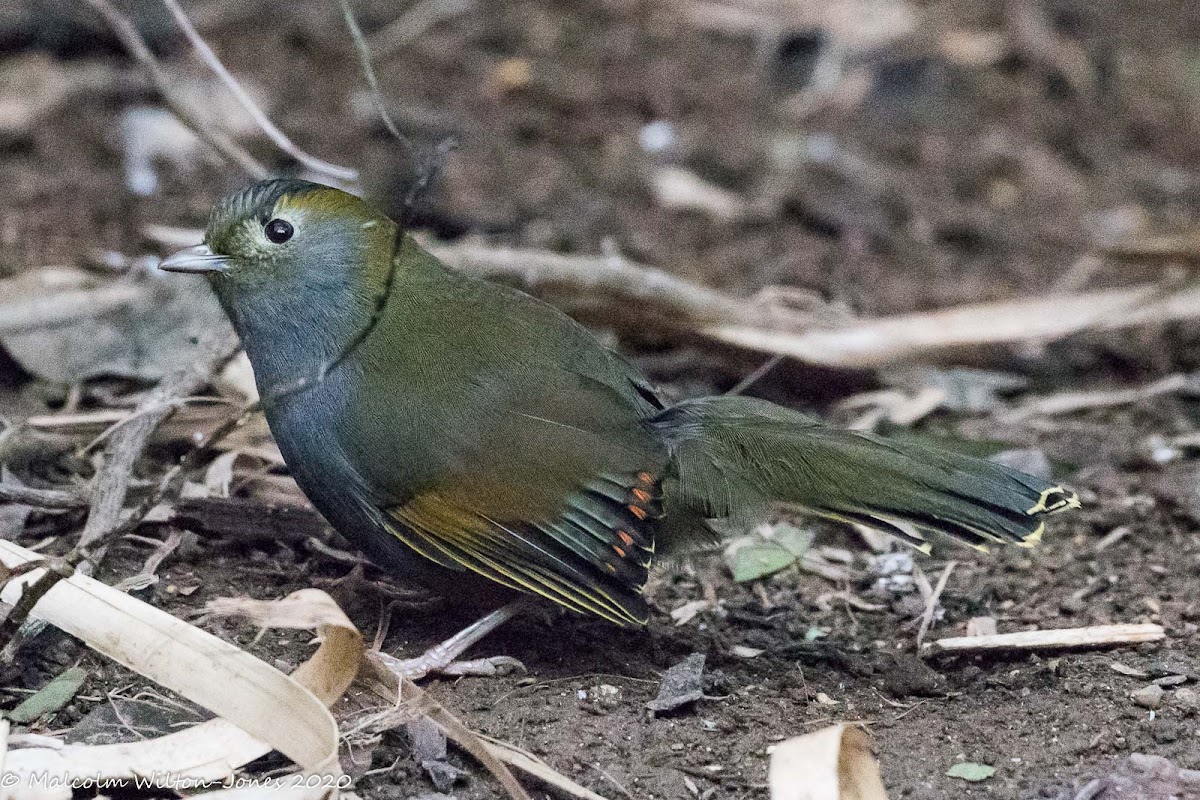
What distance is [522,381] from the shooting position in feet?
12.2

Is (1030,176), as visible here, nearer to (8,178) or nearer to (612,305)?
(612,305)

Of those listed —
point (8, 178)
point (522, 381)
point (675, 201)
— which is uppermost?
point (675, 201)

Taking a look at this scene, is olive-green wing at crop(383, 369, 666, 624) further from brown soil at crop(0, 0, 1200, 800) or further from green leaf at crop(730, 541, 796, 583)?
green leaf at crop(730, 541, 796, 583)

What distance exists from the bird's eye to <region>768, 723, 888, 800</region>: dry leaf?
1.79 m

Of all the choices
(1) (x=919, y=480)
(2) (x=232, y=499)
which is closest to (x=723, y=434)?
(1) (x=919, y=480)

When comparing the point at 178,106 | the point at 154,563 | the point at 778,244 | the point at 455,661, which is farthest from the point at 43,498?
the point at 778,244

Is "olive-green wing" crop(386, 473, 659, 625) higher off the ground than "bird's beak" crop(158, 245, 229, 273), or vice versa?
"bird's beak" crop(158, 245, 229, 273)

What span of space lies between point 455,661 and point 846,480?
3.56 feet

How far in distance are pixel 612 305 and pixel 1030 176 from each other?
9.49 ft

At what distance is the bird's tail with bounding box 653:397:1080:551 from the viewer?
3.50 meters

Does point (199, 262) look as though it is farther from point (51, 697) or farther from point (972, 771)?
point (972, 771)

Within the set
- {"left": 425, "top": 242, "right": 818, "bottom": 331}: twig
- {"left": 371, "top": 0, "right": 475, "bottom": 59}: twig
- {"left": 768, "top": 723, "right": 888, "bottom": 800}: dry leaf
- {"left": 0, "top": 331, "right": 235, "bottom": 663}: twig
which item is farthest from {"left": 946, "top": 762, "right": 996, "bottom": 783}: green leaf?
{"left": 371, "top": 0, "right": 475, "bottom": 59}: twig

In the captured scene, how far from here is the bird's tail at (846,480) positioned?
3500 millimetres

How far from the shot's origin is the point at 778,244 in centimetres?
650
